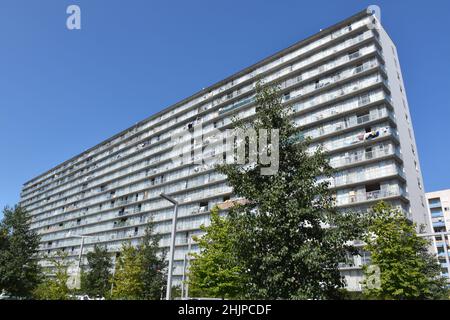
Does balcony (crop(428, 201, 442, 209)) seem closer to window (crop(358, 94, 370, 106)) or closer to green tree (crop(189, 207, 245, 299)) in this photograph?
window (crop(358, 94, 370, 106))

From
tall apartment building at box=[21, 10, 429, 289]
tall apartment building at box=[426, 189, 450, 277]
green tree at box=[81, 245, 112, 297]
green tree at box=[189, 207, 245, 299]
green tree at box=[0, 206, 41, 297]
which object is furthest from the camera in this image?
tall apartment building at box=[426, 189, 450, 277]

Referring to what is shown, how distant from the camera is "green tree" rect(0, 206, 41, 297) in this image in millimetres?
34844

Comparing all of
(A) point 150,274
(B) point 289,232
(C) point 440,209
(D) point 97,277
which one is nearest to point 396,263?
(B) point 289,232

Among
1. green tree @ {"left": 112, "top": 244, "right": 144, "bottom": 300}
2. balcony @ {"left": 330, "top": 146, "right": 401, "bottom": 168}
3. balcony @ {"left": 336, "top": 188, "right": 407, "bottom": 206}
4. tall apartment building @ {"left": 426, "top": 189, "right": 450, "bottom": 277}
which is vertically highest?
tall apartment building @ {"left": 426, "top": 189, "right": 450, "bottom": 277}

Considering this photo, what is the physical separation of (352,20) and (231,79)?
23747mm

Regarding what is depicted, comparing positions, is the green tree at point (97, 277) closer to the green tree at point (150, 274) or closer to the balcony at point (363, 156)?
the green tree at point (150, 274)

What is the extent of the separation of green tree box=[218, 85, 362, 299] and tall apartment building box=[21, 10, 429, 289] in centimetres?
629

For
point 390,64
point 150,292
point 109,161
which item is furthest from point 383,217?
point 109,161

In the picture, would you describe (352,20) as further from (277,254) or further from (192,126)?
(277,254)

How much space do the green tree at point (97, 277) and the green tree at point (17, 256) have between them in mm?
11646

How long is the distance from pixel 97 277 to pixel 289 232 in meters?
45.0

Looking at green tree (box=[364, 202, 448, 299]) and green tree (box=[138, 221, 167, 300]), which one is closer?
green tree (box=[364, 202, 448, 299])

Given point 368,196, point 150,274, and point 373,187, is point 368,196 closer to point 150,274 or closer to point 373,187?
point 373,187

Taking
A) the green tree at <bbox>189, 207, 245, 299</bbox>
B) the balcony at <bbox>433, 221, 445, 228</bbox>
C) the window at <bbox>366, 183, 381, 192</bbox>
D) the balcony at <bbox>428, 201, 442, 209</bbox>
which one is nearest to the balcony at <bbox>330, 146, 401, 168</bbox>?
the window at <bbox>366, 183, 381, 192</bbox>
